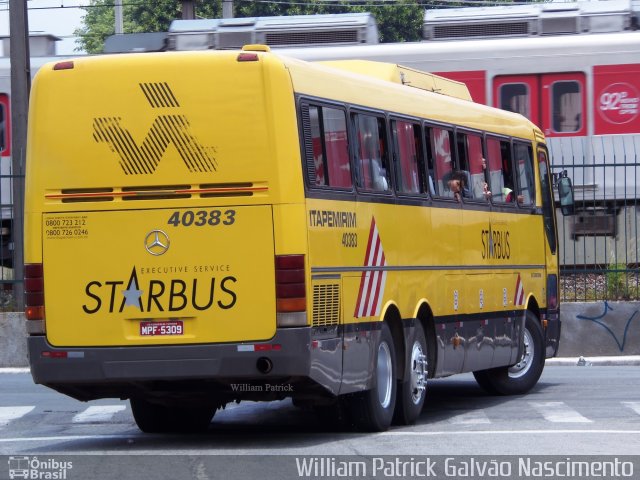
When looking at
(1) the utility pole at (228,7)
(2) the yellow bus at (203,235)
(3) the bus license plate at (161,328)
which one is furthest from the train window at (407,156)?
(1) the utility pole at (228,7)

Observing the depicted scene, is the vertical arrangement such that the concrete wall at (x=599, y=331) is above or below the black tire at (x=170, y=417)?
below

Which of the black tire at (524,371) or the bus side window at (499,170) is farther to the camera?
the black tire at (524,371)

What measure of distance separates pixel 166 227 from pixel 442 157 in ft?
13.1

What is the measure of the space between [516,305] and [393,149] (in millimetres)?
3848

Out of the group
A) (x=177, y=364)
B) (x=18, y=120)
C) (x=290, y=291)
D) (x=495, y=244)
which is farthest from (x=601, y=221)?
(x=177, y=364)

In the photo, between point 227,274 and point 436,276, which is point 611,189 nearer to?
point 436,276

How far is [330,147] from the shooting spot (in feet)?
38.9

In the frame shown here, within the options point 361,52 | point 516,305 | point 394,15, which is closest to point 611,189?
point 361,52

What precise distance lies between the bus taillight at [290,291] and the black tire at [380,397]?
1.39 m

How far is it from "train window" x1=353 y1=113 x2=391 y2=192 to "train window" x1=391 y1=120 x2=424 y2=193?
26 cm

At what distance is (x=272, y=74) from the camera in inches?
439

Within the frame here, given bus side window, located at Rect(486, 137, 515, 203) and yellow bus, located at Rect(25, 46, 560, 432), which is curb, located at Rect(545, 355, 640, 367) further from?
yellow bus, located at Rect(25, 46, 560, 432)

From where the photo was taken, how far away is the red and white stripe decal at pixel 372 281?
12078 millimetres

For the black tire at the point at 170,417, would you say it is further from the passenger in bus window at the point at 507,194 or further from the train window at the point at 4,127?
the train window at the point at 4,127
